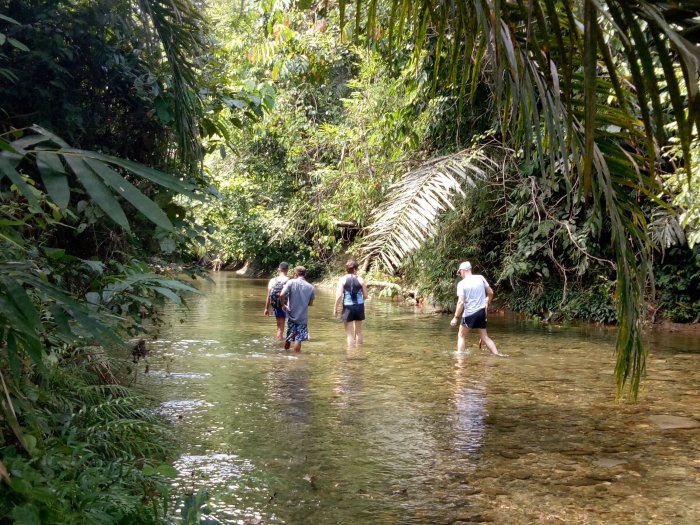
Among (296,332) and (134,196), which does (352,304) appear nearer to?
(296,332)

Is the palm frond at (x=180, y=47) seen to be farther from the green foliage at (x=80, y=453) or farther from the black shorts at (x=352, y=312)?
the black shorts at (x=352, y=312)

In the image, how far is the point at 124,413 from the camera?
628 centimetres

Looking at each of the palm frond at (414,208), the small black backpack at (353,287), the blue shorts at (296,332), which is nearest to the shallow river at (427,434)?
the blue shorts at (296,332)

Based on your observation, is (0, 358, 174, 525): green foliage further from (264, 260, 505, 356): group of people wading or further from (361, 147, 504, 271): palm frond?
(361, 147, 504, 271): palm frond

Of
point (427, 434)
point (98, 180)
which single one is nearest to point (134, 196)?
point (98, 180)

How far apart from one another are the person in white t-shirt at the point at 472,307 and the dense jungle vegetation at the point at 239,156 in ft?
4.30

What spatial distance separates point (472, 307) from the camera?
11.9 meters

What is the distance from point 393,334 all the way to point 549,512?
9.57 metres

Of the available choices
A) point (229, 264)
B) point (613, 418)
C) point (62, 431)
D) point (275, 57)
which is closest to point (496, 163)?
point (275, 57)

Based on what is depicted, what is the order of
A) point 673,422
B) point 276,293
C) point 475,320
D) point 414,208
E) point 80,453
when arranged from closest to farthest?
point 80,453 → point 673,422 → point 475,320 → point 276,293 → point 414,208

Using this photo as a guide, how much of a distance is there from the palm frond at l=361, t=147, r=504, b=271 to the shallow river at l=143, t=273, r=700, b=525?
5.98 ft

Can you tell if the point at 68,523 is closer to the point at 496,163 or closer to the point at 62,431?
the point at 62,431

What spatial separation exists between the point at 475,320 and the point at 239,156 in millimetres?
4667

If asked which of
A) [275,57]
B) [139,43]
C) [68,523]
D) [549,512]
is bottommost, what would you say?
→ [549,512]
